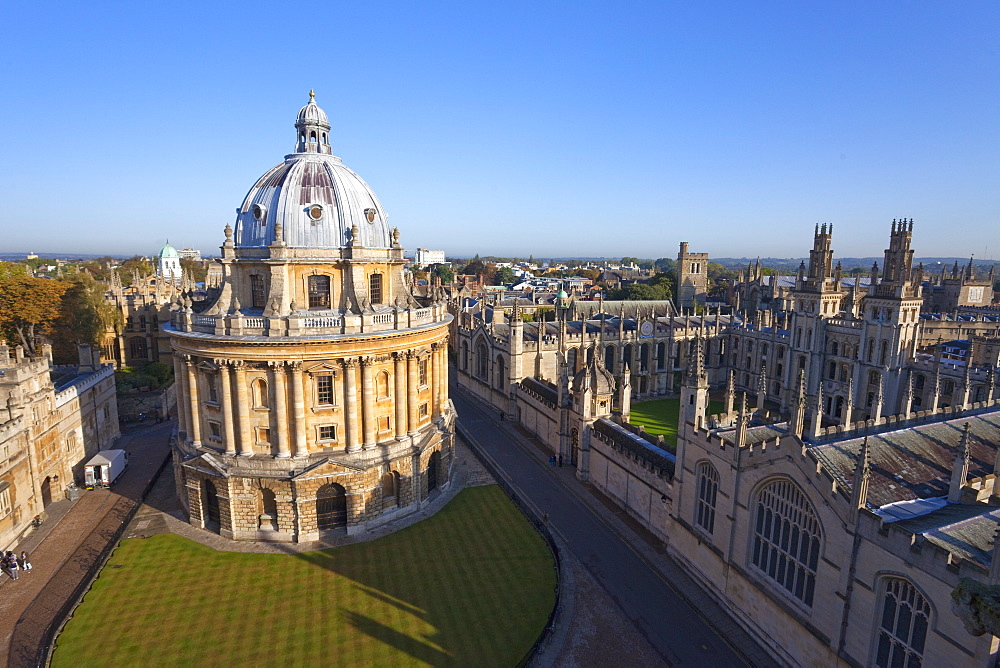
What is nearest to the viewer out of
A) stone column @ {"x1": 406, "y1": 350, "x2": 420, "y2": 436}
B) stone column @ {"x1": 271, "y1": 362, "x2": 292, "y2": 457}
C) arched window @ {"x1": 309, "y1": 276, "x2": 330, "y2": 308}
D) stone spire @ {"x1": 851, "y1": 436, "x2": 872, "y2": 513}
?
stone spire @ {"x1": 851, "y1": 436, "x2": 872, "y2": 513}

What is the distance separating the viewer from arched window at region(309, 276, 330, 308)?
33713mm

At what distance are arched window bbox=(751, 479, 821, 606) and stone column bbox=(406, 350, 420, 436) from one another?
816 inches

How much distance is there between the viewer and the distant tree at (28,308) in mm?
59656

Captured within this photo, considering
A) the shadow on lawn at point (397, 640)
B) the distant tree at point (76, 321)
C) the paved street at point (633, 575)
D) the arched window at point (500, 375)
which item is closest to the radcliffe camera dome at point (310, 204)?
the shadow on lawn at point (397, 640)

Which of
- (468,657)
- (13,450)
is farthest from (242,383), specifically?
(468,657)

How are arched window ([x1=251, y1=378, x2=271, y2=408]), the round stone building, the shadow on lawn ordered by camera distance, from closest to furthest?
the shadow on lawn, the round stone building, arched window ([x1=251, y1=378, x2=271, y2=408])

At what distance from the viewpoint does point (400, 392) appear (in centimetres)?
3434

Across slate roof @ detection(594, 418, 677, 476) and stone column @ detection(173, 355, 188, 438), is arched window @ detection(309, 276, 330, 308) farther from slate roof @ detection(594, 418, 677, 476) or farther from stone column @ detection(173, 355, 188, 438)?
slate roof @ detection(594, 418, 677, 476)

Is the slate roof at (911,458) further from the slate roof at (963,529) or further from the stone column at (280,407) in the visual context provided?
the stone column at (280,407)

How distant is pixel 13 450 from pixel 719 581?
40.4 m

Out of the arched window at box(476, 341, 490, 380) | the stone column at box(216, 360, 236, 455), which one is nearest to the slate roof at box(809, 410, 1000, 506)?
the stone column at box(216, 360, 236, 455)

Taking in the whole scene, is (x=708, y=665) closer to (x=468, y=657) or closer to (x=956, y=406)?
(x=468, y=657)

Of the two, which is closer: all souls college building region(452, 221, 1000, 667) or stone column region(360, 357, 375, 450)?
all souls college building region(452, 221, 1000, 667)

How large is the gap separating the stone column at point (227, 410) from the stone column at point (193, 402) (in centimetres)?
198
